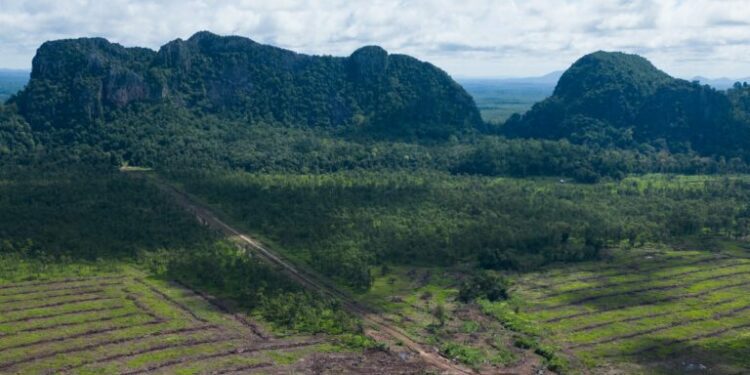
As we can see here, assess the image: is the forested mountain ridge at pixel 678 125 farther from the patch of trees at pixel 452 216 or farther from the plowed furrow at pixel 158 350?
the plowed furrow at pixel 158 350

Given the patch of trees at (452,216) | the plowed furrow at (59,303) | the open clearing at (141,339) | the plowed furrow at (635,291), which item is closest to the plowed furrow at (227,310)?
the open clearing at (141,339)

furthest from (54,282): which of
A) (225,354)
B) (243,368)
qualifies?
(243,368)

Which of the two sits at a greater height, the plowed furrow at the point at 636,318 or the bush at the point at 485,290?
the bush at the point at 485,290

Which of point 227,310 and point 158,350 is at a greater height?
point 227,310

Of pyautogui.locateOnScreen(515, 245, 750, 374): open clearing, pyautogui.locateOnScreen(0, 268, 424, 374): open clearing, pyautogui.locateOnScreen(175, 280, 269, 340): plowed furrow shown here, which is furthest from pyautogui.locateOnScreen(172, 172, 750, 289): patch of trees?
pyautogui.locateOnScreen(0, 268, 424, 374): open clearing

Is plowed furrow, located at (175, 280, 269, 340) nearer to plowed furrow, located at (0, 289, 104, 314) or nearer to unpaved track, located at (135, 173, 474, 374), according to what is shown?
plowed furrow, located at (0, 289, 104, 314)

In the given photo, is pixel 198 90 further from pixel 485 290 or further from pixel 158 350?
pixel 158 350
